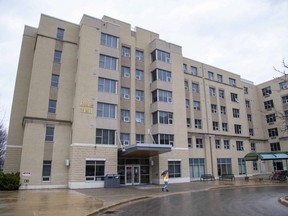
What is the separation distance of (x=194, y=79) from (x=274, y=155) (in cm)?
1658

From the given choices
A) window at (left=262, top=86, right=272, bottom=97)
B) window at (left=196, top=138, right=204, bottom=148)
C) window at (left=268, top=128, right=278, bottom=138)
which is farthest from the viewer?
window at (left=262, top=86, right=272, bottom=97)

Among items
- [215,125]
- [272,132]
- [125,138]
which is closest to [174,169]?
[125,138]

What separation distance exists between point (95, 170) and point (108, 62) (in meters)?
13.0

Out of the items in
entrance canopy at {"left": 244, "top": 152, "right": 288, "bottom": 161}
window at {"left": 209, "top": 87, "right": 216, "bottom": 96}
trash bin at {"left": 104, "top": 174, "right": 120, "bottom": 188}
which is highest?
window at {"left": 209, "top": 87, "right": 216, "bottom": 96}

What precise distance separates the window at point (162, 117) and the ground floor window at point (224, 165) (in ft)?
42.6

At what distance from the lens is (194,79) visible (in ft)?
131

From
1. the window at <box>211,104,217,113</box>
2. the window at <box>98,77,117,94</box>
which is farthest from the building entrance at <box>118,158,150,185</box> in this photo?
the window at <box>211,104,217,113</box>

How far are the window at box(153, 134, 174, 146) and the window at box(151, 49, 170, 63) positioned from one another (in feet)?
35.3

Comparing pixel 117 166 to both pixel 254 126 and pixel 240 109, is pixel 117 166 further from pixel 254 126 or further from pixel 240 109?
pixel 254 126

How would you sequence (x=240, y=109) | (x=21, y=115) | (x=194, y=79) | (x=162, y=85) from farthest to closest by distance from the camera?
(x=240, y=109)
(x=194, y=79)
(x=162, y=85)
(x=21, y=115)

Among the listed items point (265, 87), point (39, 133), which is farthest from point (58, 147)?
point (265, 87)

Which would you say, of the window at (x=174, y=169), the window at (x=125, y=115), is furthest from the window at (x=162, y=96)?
the window at (x=174, y=169)

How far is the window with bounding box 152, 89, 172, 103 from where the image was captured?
31.9 metres

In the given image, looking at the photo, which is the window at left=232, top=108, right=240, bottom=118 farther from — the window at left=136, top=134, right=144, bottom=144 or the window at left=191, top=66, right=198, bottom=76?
the window at left=136, top=134, right=144, bottom=144
